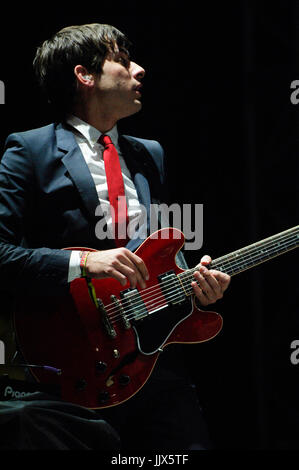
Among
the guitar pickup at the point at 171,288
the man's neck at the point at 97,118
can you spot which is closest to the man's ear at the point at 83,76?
the man's neck at the point at 97,118

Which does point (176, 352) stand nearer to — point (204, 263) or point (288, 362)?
point (204, 263)

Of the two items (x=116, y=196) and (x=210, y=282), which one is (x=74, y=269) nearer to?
(x=116, y=196)

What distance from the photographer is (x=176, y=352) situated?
2334mm

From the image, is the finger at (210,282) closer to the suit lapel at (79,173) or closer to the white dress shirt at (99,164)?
the white dress shirt at (99,164)

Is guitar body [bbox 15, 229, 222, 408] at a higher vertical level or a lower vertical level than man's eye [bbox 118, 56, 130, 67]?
lower

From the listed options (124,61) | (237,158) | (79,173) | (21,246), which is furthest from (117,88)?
(237,158)

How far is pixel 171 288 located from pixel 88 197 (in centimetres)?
49

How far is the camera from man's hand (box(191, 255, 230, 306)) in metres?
2.27

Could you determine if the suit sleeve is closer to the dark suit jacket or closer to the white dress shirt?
the dark suit jacket

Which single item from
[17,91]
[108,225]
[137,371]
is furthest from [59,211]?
[17,91]

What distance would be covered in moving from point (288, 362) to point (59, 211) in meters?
2.38

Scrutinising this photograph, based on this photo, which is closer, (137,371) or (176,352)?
(137,371)

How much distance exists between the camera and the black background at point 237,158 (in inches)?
144

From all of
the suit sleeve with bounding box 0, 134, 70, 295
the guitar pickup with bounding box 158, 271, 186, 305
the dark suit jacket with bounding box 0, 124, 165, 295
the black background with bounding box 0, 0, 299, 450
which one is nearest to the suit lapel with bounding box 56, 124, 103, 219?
the dark suit jacket with bounding box 0, 124, 165, 295
